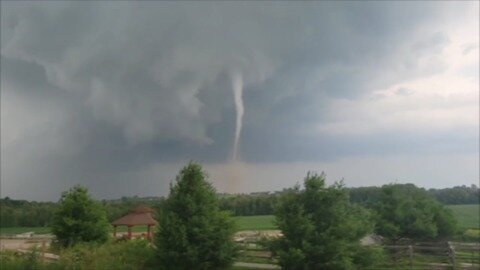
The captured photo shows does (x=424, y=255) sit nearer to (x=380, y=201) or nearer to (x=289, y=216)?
(x=380, y=201)

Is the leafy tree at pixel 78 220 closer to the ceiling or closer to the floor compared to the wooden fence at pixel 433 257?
closer to the ceiling

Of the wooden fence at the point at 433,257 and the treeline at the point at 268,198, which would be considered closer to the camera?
the wooden fence at the point at 433,257

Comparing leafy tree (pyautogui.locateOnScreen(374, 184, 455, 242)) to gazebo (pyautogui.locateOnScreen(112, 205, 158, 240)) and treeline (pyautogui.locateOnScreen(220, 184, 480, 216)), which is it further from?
treeline (pyautogui.locateOnScreen(220, 184, 480, 216))

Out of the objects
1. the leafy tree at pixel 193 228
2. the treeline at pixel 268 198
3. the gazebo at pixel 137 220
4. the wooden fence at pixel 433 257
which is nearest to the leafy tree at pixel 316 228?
the leafy tree at pixel 193 228

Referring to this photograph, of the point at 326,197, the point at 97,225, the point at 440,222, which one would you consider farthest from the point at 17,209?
the point at 326,197

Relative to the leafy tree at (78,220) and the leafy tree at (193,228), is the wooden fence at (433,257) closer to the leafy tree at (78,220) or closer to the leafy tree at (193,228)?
the leafy tree at (193,228)

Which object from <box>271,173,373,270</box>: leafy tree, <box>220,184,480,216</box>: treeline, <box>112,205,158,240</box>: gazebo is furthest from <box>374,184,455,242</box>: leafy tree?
<box>220,184,480,216</box>: treeline
